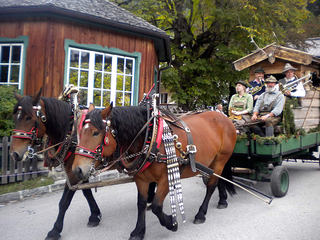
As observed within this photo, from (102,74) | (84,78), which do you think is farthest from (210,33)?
(84,78)

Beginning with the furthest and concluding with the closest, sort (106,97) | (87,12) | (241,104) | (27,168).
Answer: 1. (106,97)
2. (87,12)
3. (27,168)
4. (241,104)

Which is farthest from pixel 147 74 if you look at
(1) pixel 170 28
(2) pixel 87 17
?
(1) pixel 170 28

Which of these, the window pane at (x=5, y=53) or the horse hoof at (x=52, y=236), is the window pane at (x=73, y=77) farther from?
the horse hoof at (x=52, y=236)

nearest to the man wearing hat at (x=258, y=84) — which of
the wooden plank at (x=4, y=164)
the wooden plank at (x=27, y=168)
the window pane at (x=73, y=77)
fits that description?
the window pane at (x=73, y=77)

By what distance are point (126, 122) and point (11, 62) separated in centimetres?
617

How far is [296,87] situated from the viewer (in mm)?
6316

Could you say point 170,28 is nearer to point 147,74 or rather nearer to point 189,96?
point 189,96

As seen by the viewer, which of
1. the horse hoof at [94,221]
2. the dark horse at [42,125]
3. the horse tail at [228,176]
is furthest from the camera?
the horse tail at [228,176]

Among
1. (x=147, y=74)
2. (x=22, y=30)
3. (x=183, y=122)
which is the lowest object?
(x=183, y=122)

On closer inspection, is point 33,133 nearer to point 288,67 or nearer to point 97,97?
Answer: point 97,97

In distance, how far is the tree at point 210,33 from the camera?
41.3ft

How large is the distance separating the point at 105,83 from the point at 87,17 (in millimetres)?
1949

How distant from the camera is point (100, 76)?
8445 millimetres

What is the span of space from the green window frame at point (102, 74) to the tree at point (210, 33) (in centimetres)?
420
